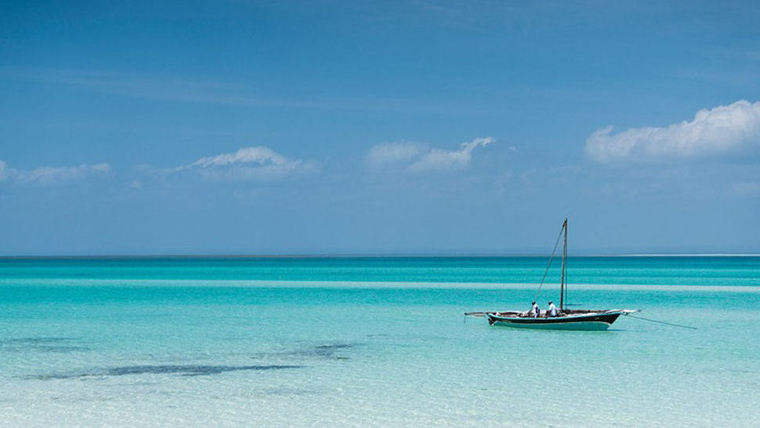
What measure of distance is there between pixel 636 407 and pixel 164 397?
898 centimetres

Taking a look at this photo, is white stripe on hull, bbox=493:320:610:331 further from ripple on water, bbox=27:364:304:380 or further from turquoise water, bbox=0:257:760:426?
ripple on water, bbox=27:364:304:380

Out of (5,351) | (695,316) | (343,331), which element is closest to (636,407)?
(343,331)

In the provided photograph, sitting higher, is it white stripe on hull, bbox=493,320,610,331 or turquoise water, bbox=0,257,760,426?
white stripe on hull, bbox=493,320,610,331

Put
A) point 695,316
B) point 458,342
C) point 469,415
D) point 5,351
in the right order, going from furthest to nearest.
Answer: point 695,316
point 458,342
point 5,351
point 469,415

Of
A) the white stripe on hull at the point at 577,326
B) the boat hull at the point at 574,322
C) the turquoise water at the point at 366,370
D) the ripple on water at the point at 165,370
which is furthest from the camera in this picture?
the white stripe on hull at the point at 577,326

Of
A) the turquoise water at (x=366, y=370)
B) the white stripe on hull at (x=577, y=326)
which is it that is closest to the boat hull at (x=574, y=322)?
the white stripe on hull at (x=577, y=326)

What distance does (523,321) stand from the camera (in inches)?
1103

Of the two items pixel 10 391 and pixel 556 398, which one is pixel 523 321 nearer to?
pixel 556 398

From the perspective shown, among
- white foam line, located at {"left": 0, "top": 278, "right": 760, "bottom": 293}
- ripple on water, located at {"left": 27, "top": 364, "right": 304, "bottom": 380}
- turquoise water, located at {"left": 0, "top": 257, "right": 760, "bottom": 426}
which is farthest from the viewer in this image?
white foam line, located at {"left": 0, "top": 278, "right": 760, "bottom": 293}

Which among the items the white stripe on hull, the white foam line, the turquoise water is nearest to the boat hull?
the white stripe on hull

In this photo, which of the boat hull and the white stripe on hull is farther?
the white stripe on hull

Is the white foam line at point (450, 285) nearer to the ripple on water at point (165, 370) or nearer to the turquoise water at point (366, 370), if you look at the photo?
the turquoise water at point (366, 370)

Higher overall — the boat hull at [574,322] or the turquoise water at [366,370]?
the boat hull at [574,322]

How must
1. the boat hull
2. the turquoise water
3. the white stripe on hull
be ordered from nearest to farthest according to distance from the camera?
the turquoise water → the boat hull → the white stripe on hull
